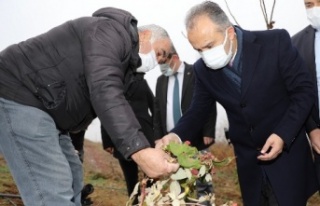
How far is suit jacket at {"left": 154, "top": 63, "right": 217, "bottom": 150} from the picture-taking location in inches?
156

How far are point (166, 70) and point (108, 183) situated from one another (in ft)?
12.6

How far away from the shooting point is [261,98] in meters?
2.47

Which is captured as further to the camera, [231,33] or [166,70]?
[166,70]

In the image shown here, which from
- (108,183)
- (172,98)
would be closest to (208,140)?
(172,98)

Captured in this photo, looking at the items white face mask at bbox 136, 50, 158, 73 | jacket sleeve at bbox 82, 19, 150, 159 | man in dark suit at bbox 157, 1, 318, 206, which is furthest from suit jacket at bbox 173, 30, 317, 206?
jacket sleeve at bbox 82, 19, 150, 159

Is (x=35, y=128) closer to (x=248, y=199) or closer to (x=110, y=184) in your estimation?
(x=248, y=199)

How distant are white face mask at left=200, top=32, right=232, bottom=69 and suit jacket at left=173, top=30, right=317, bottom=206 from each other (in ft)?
0.35

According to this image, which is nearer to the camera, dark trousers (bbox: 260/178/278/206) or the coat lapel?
the coat lapel

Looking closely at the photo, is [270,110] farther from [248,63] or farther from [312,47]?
[312,47]

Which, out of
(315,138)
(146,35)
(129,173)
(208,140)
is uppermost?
(146,35)

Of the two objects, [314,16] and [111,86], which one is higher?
[111,86]

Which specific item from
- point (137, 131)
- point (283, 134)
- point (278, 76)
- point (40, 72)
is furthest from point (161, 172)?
point (278, 76)

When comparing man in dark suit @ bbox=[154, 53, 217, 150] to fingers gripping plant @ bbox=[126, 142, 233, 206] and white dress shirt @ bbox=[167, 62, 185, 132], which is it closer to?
white dress shirt @ bbox=[167, 62, 185, 132]

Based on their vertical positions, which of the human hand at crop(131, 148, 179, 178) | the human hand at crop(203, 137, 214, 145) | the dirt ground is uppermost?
the human hand at crop(131, 148, 179, 178)
